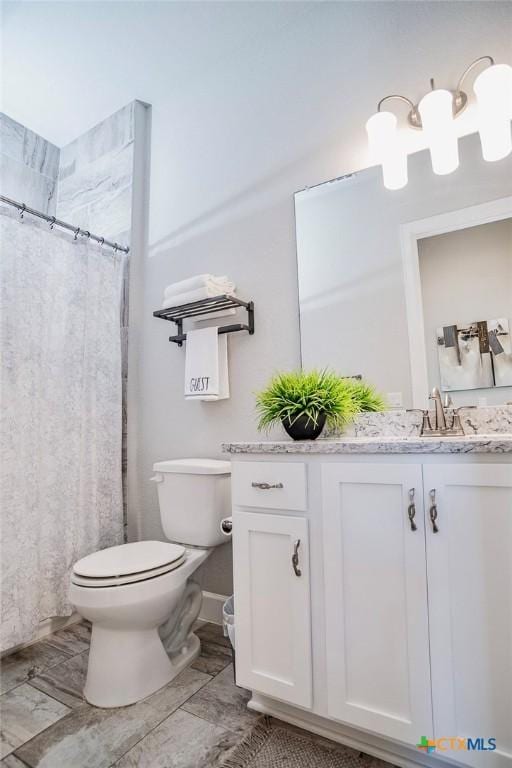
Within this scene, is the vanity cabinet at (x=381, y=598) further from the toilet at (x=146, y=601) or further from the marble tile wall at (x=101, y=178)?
the marble tile wall at (x=101, y=178)

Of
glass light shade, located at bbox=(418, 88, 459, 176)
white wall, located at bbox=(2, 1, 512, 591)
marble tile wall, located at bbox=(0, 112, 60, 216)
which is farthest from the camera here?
marble tile wall, located at bbox=(0, 112, 60, 216)

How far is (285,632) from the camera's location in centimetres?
112

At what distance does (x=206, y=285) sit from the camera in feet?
5.91

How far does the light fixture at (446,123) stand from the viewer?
1308 mm

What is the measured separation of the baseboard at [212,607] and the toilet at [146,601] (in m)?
0.20

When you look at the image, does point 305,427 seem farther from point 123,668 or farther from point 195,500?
point 123,668

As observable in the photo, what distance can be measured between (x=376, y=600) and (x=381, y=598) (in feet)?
0.05

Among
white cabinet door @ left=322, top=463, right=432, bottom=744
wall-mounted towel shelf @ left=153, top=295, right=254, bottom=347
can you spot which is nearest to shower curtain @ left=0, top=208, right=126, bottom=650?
wall-mounted towel shelf @ left=153, top=295, right=254, bottom=347

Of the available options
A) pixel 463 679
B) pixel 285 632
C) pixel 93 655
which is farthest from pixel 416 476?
pixel 93 655

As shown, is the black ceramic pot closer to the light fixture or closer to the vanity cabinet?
the vanity cabinet

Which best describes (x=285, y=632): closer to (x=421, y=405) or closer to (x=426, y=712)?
(x=426, y=712)

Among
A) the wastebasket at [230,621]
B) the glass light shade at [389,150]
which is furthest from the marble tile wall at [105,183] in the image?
the glass light shade at [389,150]

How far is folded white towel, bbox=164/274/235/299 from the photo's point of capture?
Result: 5.93 ft

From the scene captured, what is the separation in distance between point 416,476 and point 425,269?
817 mm
